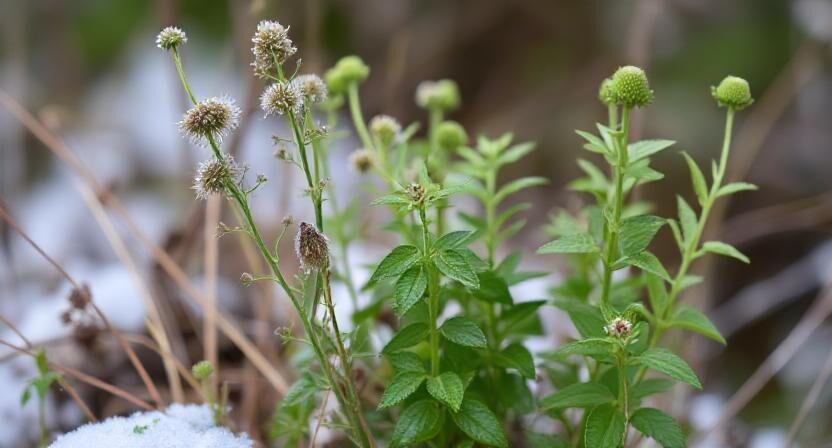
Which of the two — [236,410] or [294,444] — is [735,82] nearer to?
[294,444]

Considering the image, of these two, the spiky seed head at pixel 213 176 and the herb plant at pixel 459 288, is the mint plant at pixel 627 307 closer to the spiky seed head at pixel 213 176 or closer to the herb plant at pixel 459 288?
the herb plant at pixel 459 288

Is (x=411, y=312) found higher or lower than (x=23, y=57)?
lower

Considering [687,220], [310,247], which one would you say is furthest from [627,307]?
[310,247]

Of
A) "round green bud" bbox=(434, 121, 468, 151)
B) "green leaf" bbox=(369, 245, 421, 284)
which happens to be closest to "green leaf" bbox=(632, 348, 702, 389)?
"green leaf" bbox=(369, 245, 421, 284)

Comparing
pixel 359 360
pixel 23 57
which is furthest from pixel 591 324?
pixel 23 57

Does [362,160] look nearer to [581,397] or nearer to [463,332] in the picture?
[463,332]
